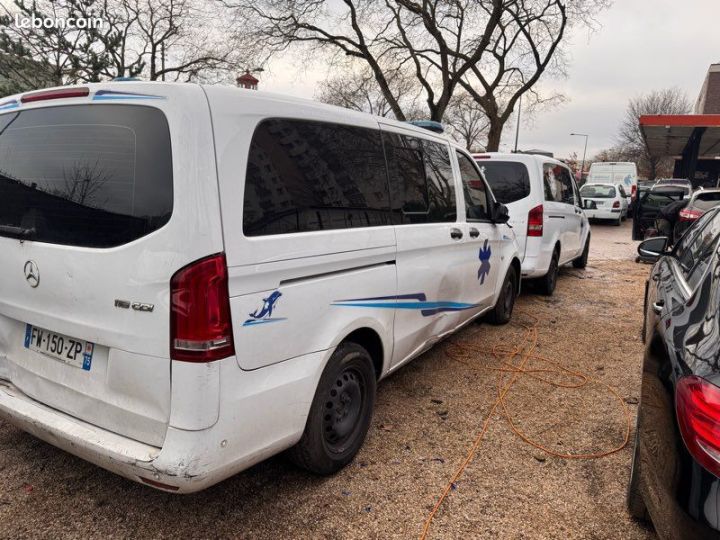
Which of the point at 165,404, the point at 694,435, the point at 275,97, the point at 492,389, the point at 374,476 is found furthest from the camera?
the point at 492,389

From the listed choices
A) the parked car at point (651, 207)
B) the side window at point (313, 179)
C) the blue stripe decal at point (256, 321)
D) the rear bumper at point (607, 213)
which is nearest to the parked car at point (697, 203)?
the parked car at point (651, 207)

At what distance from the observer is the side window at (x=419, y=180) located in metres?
3.12

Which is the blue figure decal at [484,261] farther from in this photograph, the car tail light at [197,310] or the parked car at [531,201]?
the car tail light at [197,310]

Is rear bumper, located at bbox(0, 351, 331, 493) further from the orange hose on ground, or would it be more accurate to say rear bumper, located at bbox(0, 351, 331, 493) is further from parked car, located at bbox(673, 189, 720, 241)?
parked car, located at bbox(673, 189, 720, 241)

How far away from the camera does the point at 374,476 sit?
2.73 metres

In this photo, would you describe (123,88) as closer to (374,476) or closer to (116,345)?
(116,345)

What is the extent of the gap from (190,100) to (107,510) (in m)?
1.97

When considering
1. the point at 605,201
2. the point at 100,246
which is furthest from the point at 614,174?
the point at 100,246

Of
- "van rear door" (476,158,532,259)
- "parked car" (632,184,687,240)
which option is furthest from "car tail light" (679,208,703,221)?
"van rear door" (476,158,532,259)

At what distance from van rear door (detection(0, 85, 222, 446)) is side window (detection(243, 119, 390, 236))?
25cm

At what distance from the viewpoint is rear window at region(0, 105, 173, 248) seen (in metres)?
1.95

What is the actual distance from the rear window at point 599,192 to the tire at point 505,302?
14.4 metres

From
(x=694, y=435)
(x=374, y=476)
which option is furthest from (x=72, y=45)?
(x=694, y=435)

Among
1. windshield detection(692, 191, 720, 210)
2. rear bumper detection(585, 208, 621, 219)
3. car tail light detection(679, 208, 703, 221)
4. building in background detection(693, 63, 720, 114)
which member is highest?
building in background detection(693, 63, 720, 114)
